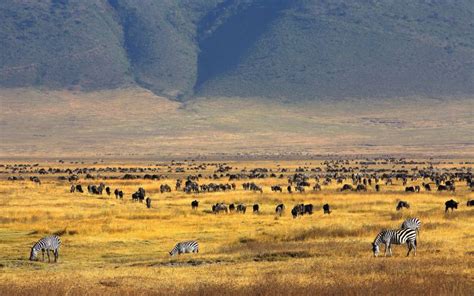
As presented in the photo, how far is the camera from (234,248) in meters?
26.9

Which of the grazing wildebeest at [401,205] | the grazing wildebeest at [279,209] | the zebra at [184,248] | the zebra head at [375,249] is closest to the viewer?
the zebra head at [375,249]

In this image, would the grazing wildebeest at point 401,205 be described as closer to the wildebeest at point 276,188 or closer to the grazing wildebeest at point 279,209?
the grazing wildebeest at point 279,209

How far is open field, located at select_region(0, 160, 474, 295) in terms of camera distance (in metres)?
19.0

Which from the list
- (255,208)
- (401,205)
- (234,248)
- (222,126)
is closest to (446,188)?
(401,205)

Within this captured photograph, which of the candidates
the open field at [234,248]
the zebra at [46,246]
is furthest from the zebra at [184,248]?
the zebra at [46,246]

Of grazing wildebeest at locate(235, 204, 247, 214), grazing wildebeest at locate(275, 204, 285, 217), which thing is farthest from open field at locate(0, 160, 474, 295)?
grazing wildebeest at locate(235, 204, 247, 214)

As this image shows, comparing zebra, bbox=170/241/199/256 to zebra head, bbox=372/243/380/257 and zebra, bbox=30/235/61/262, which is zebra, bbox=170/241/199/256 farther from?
zebra head, bbox=372/243/380/257

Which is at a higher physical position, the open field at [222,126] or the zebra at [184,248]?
the open field at [222,126]

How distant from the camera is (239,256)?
24750mm

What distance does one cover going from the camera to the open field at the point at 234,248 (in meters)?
19.0

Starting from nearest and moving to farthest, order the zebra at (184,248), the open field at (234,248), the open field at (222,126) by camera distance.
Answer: the open field at (234,248)
the zebra at (184,248)
the open field at (222,126)

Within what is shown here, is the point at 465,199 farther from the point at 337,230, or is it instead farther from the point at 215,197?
the point at 337,230

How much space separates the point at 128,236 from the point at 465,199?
64.2 ft

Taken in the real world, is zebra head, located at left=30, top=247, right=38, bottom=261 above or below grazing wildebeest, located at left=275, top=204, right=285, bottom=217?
below
